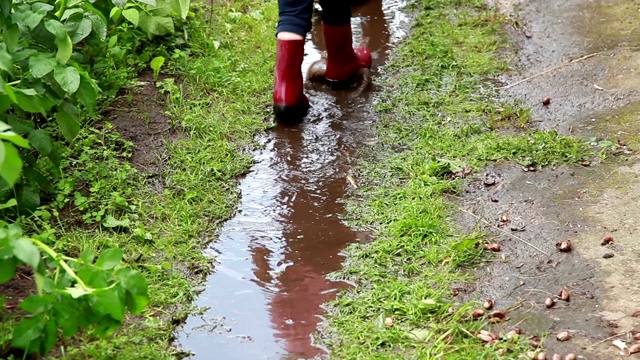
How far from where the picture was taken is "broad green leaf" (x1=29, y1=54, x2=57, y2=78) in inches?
117

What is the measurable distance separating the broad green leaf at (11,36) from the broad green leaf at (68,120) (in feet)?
1.01

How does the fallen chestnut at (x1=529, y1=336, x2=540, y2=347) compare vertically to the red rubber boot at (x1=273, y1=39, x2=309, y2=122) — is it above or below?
below

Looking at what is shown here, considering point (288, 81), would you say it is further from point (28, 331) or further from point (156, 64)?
point (28, 331)

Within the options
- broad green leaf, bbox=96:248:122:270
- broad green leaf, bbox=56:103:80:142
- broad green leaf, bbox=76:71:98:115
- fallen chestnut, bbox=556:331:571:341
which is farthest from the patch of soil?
fallen chestnut, bbox=556:331:571:341

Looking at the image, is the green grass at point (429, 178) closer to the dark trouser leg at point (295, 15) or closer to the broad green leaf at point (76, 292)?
the dark trouser leg at point (295, 15)

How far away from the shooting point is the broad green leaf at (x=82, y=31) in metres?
3.32

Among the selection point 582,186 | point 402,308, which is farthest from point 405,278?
point 582,186

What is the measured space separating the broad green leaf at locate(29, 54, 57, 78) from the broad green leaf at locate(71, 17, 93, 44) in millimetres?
293

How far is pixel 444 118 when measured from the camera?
4.37 meters

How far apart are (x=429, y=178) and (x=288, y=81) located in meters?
1.00

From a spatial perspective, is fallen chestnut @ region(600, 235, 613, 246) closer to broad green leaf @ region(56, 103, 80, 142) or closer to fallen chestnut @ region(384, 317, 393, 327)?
fallen chestnut @ region(384, 317, 393, 327)

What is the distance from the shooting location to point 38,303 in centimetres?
236

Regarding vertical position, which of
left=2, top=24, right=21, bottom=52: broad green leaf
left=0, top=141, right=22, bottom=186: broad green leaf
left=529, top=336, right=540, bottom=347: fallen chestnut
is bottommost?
left=529, top=336, right=540, bottom=347: fallen chestnut

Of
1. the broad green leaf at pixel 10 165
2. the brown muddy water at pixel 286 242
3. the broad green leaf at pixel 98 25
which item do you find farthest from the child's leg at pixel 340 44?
the broad green leaf at pixel 10 165
